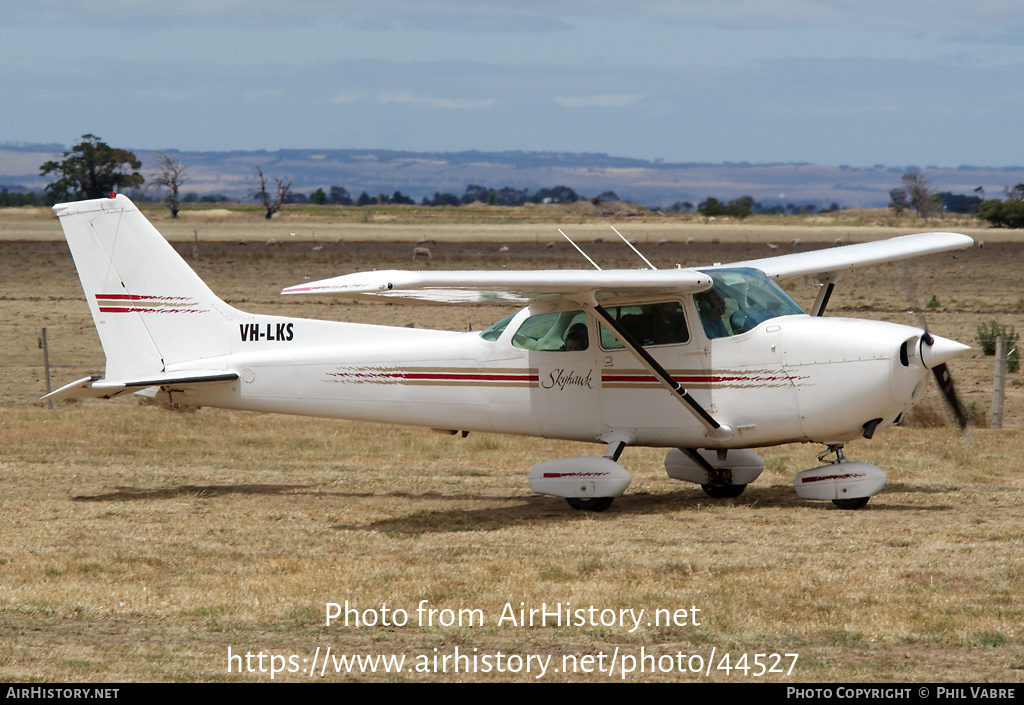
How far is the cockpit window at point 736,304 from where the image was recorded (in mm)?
11148

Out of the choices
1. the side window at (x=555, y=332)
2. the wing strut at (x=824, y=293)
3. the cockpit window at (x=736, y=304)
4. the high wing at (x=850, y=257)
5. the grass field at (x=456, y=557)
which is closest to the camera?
the grass field at (x=456, y=557)

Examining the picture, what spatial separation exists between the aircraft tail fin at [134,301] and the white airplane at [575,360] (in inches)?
0.7

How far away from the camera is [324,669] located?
6500 mm

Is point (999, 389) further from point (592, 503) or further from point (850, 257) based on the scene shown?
point (592, 503)

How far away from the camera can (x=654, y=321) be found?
37.2ft

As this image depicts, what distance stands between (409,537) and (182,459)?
5.60 metres

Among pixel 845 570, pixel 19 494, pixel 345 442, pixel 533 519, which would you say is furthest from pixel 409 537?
pixel 345 442

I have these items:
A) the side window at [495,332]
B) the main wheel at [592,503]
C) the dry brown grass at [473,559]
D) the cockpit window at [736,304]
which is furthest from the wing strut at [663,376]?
the side window at [495,332]

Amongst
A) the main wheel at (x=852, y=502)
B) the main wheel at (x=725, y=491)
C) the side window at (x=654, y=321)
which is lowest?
the main wheel at (x=725, y=491)

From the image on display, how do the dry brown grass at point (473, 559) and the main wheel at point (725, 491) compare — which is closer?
the dry brown grass at point (473, 559)

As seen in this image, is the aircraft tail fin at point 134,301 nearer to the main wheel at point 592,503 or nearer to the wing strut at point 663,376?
the main wheel at point 592,503

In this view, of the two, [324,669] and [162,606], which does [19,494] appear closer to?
[162,606]

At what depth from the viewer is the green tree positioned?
3834 inches

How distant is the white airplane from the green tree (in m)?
89.1
